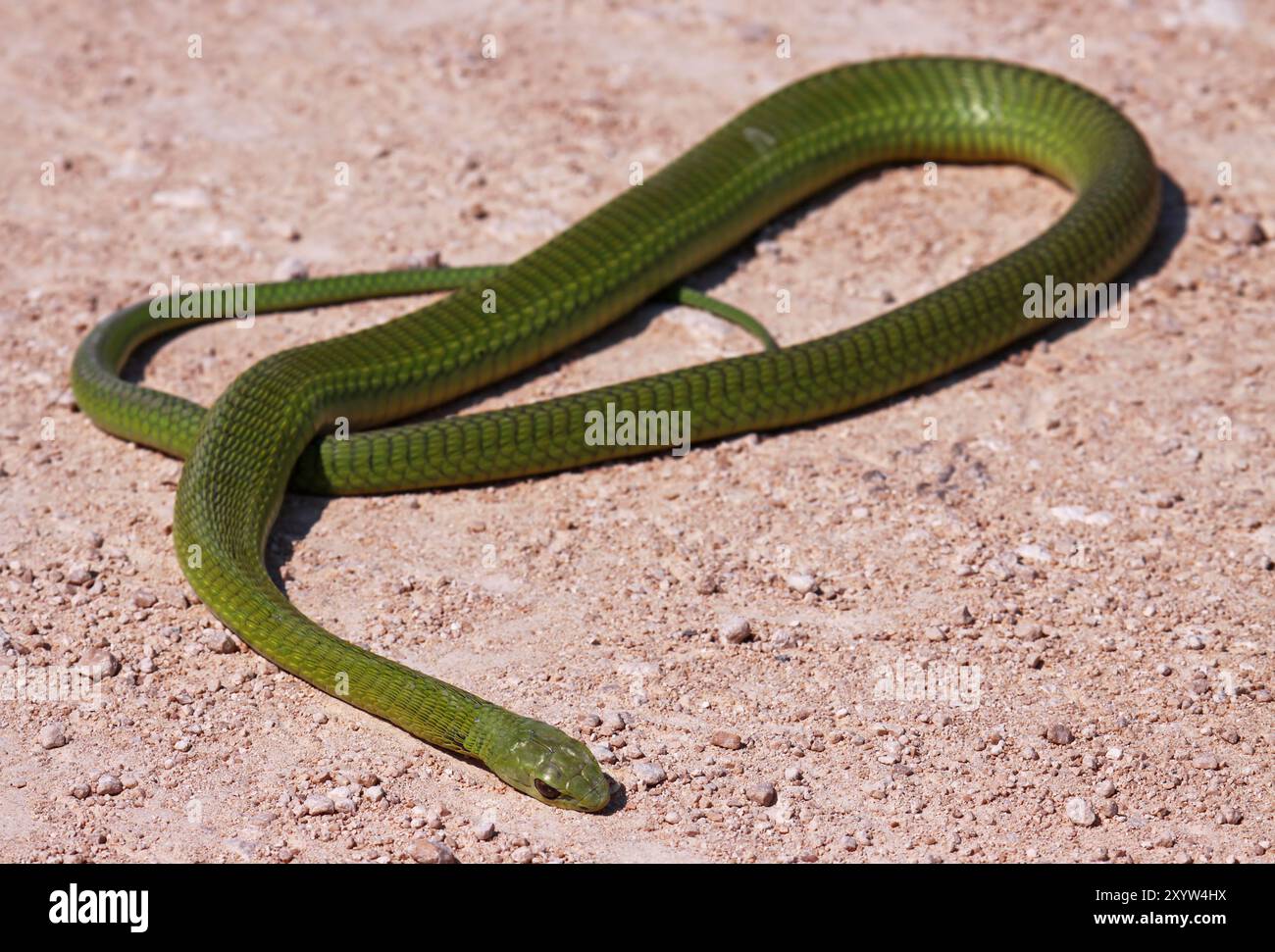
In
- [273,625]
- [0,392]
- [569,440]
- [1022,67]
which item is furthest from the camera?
[1022,67]

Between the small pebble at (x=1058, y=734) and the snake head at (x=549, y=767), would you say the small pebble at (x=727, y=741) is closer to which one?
the snake head at (x=549, y=767)

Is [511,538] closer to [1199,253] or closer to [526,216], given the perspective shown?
[526,216]

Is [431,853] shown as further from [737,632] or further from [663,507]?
[663,507]

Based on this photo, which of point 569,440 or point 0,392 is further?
point 0,392

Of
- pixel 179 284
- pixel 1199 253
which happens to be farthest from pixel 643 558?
pixel 1199 253

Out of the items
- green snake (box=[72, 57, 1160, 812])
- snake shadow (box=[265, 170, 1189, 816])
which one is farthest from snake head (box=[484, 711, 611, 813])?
snake shadow (box=[265, 170, 1189, 816])

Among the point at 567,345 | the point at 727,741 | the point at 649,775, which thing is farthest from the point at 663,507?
the point at 649,775
